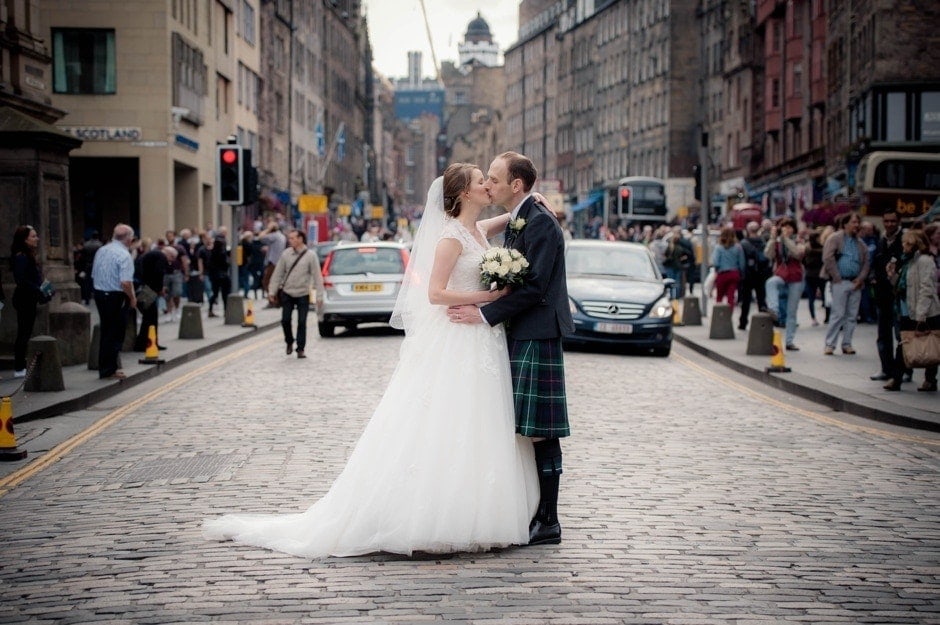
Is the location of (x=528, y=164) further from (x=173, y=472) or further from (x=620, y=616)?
(x=173, y=472)

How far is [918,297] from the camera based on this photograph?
14680 mm

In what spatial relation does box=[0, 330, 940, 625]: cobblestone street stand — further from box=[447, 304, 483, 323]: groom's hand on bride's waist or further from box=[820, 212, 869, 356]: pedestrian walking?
box=[820, 212, 869, 356]: pedestrian walking

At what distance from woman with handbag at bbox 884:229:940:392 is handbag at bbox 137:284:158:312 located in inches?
402

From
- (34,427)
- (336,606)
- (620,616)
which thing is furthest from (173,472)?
(620,616)

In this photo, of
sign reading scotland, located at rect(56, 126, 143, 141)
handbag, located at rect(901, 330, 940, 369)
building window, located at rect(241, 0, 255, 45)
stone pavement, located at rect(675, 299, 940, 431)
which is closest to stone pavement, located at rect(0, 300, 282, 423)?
stone pavement, located at rect(675, 299, 940, 431)

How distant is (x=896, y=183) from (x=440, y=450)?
3136 centimetres

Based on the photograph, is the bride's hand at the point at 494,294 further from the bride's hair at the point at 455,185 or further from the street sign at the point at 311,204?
the street sign at the point at 311,204

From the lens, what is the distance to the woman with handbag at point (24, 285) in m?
16.8

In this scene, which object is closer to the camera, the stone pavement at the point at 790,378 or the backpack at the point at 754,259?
the stone pavement at the point at 790,378

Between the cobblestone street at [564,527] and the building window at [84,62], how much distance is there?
1147 inches

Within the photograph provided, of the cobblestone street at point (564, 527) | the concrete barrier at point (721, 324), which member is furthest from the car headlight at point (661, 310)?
the cobblestone street at point (564, 527)

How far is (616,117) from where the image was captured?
368 ft

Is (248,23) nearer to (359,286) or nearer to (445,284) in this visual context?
(359,286)

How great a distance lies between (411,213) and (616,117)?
213ft
